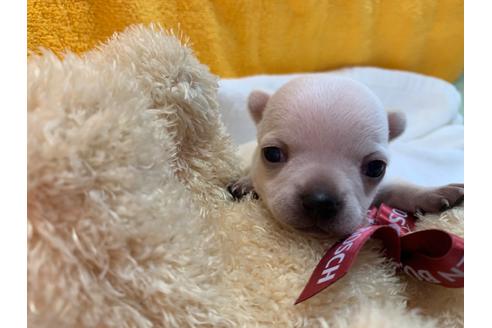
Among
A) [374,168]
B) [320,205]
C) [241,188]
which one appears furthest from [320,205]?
[241,188]

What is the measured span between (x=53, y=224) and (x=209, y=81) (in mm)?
699

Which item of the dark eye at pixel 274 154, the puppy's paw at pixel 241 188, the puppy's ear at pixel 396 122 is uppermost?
the dark eye at pixel 274 154

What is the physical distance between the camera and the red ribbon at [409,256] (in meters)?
0.93

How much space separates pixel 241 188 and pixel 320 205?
1.18 ft

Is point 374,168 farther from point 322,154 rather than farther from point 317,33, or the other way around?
point 317,33

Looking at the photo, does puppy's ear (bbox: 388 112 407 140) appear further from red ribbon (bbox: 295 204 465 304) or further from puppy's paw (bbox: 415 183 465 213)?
red ribbon (bbox: 295 204 465 304)

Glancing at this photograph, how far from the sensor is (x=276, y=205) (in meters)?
1.19

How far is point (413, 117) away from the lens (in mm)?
2436

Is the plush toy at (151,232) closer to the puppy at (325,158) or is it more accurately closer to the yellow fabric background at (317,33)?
the puppy at (325,158)

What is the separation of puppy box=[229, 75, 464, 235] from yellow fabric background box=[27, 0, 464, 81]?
866 mm

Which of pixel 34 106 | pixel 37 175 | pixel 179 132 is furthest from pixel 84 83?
pixel 179 132

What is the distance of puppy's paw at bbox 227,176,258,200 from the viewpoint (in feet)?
4.65

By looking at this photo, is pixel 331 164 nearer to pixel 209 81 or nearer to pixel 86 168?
pixel 209 81

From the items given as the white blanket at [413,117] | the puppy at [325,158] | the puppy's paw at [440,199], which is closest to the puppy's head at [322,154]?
the puppy at [325,158]
